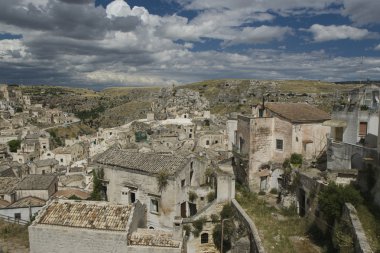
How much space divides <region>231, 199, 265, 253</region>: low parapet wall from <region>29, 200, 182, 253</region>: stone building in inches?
157

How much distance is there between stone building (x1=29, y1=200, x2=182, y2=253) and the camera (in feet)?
60.4

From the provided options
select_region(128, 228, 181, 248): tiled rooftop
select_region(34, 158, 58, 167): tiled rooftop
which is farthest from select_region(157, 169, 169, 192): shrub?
select_region(34, 158, 58, 167): tiled rooftop

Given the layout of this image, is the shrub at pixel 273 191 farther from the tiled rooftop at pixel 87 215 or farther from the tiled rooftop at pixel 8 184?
the tiled rooftop at pixel 8 184

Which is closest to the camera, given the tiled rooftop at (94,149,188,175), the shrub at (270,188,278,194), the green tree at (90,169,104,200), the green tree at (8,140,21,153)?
the tiled rooftop at (94,149,188,175)

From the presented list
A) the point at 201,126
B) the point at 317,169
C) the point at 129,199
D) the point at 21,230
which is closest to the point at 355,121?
the point at 317,169

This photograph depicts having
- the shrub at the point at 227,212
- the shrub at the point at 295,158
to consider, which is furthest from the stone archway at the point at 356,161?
the shrub at the point at 227,212

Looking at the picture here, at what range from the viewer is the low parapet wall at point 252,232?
56.2 feet

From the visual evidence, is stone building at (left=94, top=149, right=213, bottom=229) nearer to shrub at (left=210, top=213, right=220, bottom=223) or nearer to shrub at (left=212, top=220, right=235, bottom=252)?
shrub at (left=210, top=213, right=220, bottom=223)

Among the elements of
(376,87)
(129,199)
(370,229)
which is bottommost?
(129,199)

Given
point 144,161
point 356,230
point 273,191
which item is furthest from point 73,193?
point 356,230

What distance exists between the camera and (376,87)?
74.4ft

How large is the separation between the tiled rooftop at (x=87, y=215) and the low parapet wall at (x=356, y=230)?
1162 centimetres

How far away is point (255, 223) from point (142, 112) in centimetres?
14246

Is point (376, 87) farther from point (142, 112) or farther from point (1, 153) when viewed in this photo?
point (142, 112)
